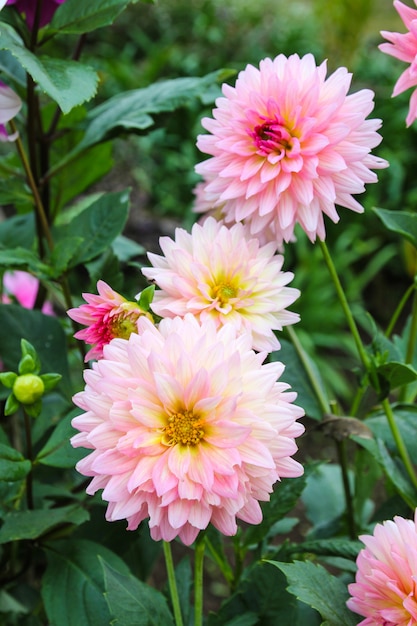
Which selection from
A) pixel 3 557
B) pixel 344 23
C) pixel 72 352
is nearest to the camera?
pixel 3 557

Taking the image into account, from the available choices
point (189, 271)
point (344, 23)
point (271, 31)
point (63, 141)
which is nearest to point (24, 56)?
point (189, 271)

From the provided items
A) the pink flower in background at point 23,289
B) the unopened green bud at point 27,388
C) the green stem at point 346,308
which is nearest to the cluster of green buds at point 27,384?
the unopened green bud at point 27,388

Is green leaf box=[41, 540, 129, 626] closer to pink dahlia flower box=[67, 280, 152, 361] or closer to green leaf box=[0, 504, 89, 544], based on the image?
green leaf box=[0, 504, 89, 544]

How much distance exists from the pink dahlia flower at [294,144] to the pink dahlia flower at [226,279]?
19mm

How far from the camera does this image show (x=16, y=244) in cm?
86

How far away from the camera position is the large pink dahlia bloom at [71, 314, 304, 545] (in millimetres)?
419

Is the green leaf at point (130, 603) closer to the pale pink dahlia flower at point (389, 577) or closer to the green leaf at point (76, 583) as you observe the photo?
the green leaf at point (76, 583)

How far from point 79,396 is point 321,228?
8.2 inches

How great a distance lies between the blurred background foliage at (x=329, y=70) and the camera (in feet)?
7.89

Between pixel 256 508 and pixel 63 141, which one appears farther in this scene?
pixel 63 141

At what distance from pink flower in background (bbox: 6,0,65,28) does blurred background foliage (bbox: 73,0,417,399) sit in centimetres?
102

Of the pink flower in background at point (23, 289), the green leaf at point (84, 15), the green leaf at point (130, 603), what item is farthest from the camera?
the pink flower in background at point (23, 289)

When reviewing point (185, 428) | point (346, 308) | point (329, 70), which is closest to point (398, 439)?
point (346, 308)

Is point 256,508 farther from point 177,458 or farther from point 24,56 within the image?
point 24,56
